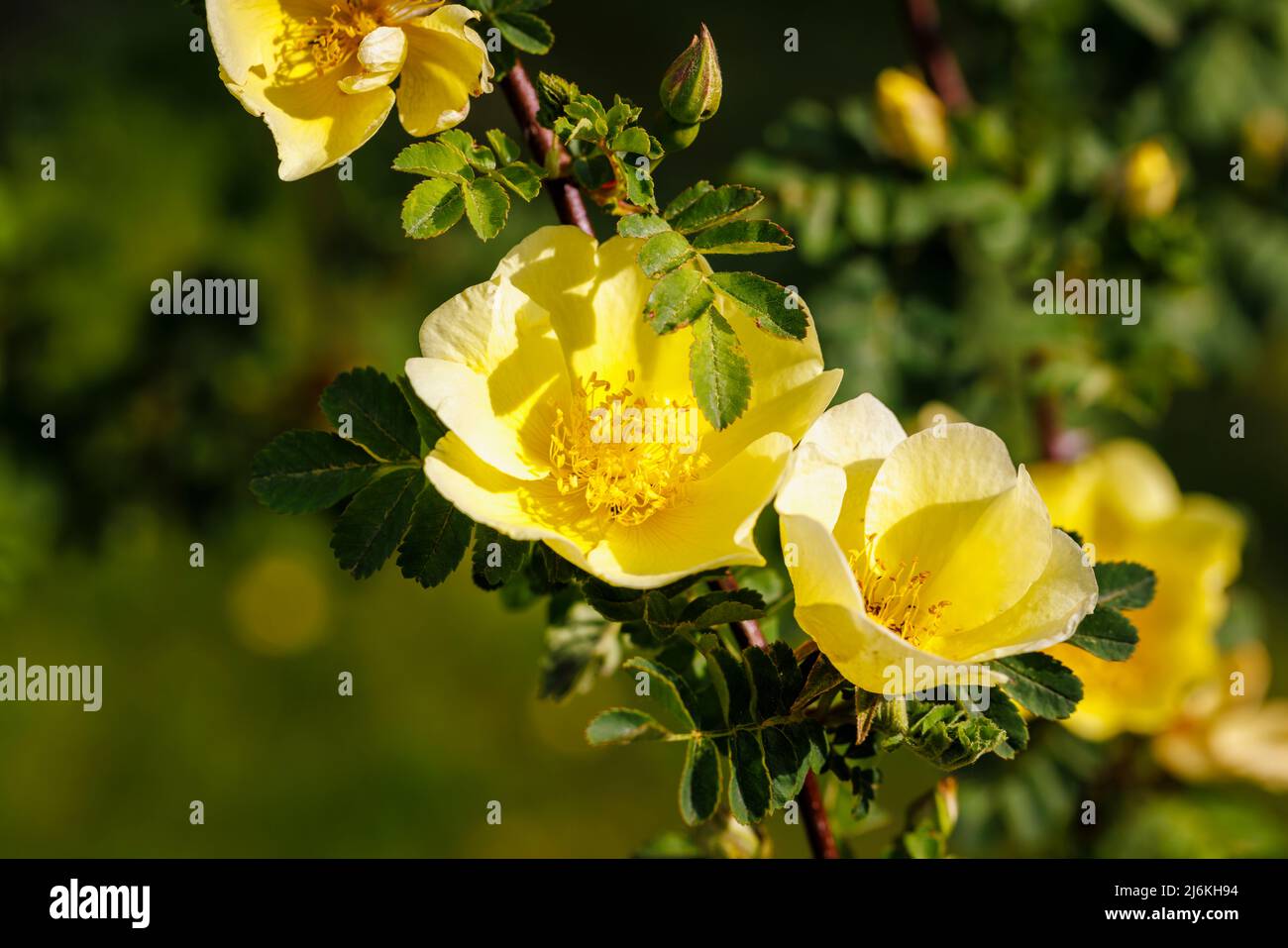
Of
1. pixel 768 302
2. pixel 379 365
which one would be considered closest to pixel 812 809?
pixel 768 302

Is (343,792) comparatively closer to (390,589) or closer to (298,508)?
(390,589)

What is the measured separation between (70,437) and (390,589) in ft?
3.87

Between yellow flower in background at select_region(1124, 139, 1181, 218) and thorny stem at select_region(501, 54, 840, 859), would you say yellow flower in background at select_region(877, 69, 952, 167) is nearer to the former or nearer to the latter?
yellow flower in background at select_region(1124, 139, 1181, 218)

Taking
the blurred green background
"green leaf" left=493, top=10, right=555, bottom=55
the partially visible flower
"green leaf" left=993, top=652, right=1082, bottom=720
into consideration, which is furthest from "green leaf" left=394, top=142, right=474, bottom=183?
the partially visible flower

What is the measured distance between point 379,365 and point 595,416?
1616mm

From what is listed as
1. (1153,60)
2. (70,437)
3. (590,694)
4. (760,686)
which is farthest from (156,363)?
(1153,60)

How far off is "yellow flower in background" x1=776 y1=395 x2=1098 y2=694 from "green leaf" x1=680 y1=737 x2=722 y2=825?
0.16 meters

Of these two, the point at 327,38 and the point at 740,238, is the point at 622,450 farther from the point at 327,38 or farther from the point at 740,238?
the point at 327,38

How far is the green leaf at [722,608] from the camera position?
1110 millimetres

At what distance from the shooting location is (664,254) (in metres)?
1.10

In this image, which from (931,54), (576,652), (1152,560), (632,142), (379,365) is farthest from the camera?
(379,365)

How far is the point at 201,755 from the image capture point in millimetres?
3168

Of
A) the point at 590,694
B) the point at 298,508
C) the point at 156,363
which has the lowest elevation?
the point at 590,694

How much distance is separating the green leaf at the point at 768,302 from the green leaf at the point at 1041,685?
1.24 ft
